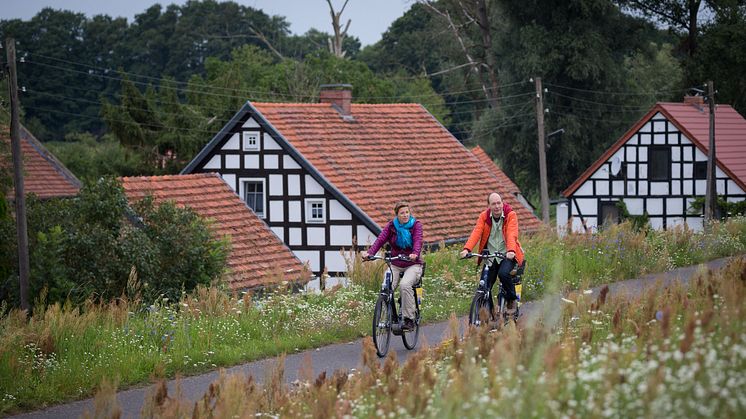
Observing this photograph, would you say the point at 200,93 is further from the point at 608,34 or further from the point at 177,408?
the point at 177,408

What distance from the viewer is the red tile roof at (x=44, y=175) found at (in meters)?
43.0

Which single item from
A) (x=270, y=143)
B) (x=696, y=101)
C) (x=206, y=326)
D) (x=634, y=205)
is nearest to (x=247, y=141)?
(x=270, y=143)

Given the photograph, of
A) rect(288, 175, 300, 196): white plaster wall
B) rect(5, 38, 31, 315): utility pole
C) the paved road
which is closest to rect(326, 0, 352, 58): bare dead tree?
rect(288, 175, 300, 196): white plaster wall

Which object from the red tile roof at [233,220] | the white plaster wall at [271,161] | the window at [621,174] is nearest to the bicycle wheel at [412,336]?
the red tile roof at [233,220]

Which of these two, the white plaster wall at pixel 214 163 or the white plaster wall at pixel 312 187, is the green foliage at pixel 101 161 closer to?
the white plaster wall at pixel 214 163

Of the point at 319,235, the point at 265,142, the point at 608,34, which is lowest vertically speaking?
the point at 319,235

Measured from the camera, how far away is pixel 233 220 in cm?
3161

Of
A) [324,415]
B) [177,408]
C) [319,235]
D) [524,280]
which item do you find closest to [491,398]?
[324,415]

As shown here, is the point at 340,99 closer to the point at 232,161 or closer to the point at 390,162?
the point at 390,162

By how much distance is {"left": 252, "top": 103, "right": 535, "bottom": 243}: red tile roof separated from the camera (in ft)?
114

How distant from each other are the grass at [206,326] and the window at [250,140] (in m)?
17.2

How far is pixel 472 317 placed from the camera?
12570 mm

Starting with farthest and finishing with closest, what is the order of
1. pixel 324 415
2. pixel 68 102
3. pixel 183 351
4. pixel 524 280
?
pixel 68 102
pixel 524 280
pixel 183 351
pixel 324 415

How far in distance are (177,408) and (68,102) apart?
79207 mm
